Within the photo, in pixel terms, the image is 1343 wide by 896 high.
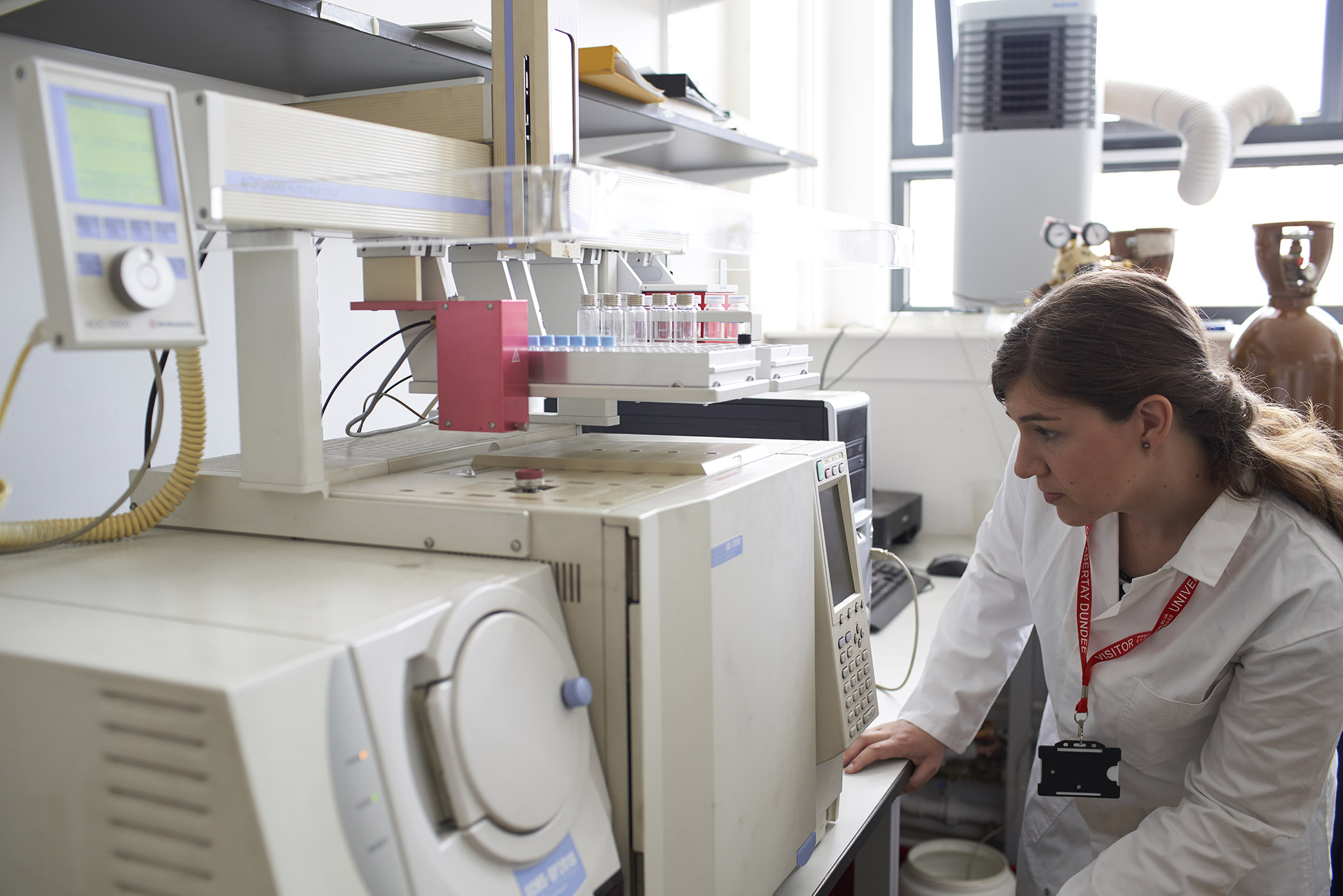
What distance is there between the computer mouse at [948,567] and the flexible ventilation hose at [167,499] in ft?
6.02

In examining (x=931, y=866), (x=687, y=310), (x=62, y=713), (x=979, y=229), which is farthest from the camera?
(x=979, y=229)

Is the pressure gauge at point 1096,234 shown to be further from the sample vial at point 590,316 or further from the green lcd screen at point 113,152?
the green lcd screen at point 113,152

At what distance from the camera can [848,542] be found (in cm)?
113

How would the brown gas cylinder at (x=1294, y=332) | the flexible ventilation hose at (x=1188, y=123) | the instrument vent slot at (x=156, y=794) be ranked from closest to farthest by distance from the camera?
1. the instrument vent slot at (x=156, y=794)
2. the brown gas cylinder at (x=1294, y=332)
3. the flexible ventilation hose at (x=1188, y=123)

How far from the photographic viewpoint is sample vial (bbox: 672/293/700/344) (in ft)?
3.54

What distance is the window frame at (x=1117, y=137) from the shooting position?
2729 millimetres

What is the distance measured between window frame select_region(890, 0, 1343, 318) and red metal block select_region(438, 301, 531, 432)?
6.98 ft

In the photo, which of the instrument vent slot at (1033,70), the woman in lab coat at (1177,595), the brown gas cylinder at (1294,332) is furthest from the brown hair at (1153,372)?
the instrument vent slot at (1033,70)

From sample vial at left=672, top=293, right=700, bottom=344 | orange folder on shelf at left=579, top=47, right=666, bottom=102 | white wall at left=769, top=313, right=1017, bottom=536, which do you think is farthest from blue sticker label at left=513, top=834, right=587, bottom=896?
white wall at left=769, top=313, right=1017, bottom=536

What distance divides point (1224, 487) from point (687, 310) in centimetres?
68

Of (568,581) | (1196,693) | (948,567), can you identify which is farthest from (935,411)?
(568,581)

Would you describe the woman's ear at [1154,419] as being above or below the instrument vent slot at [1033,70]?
below

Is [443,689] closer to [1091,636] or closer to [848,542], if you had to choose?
[848,542]

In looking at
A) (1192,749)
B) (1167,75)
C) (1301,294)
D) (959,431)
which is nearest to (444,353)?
(1192,749)
